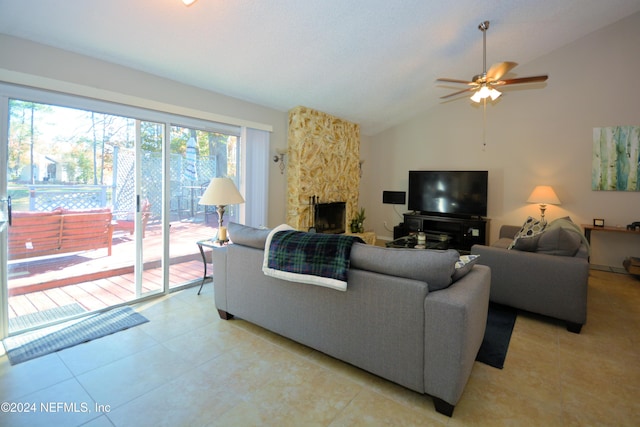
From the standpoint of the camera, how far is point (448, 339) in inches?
61.9

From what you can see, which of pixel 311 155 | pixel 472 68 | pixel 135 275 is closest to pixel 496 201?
pixel 472 68

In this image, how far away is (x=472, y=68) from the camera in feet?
15.4

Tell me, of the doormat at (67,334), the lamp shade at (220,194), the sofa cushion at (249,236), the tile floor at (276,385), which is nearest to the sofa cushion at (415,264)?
the tile floor at (276,385)

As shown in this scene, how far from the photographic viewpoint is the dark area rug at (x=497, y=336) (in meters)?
2.21

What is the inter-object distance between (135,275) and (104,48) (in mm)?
2185

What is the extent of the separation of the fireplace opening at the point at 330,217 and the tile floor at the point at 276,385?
2.81 m

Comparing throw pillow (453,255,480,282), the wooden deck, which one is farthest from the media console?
the wooden deck

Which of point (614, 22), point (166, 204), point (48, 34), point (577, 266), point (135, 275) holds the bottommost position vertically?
point (135, 275)

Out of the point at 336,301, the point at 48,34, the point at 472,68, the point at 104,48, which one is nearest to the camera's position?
the point at 336,301

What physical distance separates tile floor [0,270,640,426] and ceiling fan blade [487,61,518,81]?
259 cm

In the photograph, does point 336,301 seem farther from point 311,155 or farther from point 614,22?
point 614,22

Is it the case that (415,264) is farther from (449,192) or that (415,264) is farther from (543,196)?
(449,192)

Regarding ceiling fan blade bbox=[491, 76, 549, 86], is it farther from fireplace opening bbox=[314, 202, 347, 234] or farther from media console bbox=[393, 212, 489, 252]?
fireplace opening bbox=[314, 202, 347, 234]

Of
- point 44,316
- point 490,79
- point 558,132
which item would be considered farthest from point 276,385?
point 558,132
